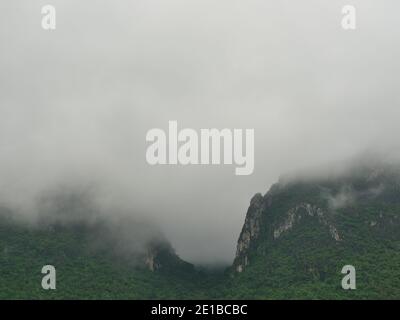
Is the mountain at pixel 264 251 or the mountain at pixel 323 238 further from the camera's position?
the mountain at pixel 264 251

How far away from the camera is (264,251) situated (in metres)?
155

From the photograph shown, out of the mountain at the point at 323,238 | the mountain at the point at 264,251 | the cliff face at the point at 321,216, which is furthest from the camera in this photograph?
the cliff face at the point at 321,216

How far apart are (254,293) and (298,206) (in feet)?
113

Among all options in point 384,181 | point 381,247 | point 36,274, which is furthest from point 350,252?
point 36,274

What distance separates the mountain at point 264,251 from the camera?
12725cm

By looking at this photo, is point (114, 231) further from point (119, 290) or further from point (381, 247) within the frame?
point (381, 247)

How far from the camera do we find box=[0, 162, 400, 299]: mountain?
127250 mm

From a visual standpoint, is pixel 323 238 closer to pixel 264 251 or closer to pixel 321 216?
pixel 321 216

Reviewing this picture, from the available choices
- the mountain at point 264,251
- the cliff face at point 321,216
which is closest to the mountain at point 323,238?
the cliff face at point 321,216

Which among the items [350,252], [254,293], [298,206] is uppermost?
[298,206]

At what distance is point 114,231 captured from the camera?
162875mm

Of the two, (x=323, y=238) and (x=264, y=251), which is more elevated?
(x=323, y=238)

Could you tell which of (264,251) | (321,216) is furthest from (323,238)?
(264,251)

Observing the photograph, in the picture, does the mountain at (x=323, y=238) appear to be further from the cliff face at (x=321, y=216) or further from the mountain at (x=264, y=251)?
the mountain at (x=264, y=251)
